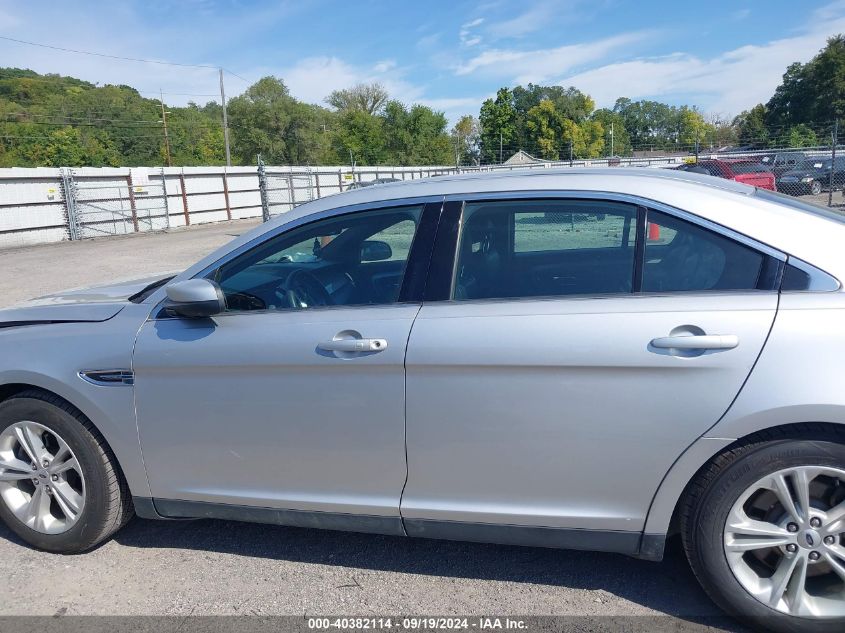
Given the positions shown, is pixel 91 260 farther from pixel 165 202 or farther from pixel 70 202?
pixel 165 202

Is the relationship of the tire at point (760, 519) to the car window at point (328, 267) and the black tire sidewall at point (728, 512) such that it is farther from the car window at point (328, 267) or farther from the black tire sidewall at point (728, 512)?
the car window at point (328, 267)

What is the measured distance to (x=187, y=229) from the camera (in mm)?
25125

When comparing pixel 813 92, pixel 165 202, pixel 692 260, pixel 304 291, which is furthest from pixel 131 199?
pixel 813 92

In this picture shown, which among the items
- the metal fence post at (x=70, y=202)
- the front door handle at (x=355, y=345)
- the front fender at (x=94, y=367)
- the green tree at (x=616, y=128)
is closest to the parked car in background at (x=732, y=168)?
the front door handle at (x=355, y=345)

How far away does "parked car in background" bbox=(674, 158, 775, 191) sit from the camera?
523 inches

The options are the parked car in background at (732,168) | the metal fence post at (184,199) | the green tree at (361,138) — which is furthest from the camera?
the green tree at (361,138)

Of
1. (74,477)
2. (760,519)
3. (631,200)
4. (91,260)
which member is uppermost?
(631,200)

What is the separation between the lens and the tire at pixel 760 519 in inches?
90.3

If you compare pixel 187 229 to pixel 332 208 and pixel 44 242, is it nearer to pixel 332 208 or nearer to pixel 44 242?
pixel 44 242

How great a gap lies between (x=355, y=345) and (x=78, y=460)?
1.49 metres

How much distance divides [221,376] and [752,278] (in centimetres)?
211

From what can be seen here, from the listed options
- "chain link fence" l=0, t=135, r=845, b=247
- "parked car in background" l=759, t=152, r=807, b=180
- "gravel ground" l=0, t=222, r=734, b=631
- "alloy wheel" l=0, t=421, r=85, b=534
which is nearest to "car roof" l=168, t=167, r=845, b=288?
"alloy wheel" l=0, t=421, r=85, b=534

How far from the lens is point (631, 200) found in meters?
2.60

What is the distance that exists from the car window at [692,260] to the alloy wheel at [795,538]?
0.70m
